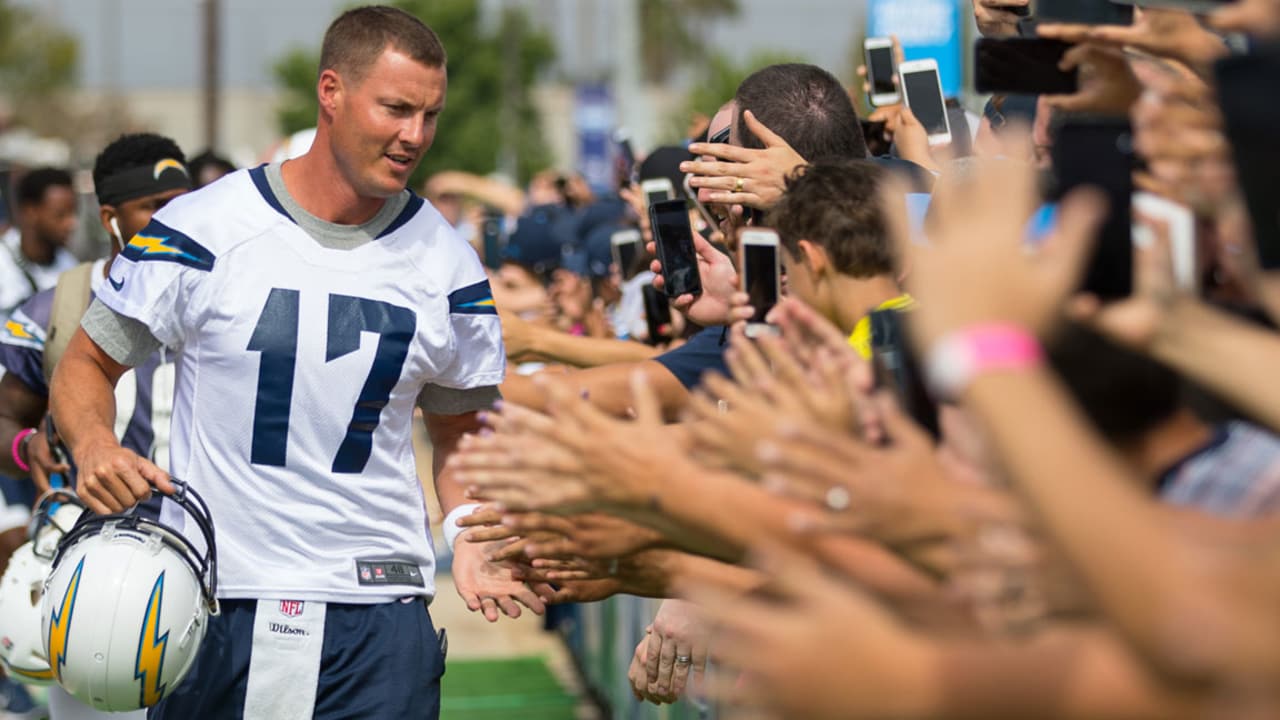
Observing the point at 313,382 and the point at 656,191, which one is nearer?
the point at 313,382

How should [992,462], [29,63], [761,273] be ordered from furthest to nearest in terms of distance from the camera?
[29,63] < [761,273] < [992,462]

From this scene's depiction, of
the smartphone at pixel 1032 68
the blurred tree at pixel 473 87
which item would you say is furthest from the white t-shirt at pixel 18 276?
the blurred tree at pixel 473 87

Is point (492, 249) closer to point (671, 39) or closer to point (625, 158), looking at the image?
point (625, 158)

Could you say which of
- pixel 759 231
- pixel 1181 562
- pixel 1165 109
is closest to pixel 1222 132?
pixel 1165 109

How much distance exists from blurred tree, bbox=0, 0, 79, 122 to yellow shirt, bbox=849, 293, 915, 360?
6135 centimetres

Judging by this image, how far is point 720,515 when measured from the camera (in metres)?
2.64

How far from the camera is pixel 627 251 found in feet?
25.1

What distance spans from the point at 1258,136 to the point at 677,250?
2622 millimetres

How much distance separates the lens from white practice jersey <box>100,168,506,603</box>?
4.44 m

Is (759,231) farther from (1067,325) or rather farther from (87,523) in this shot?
(87,523)

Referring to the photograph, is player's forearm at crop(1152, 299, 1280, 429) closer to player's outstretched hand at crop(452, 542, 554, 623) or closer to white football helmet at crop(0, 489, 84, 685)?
player's outstretched hand at crop(452, 542, 554, 623)

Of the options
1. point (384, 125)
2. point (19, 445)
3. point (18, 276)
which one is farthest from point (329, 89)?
point (18, 276)

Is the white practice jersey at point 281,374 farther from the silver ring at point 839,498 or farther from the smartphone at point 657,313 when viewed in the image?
the silver ring at point 839,498

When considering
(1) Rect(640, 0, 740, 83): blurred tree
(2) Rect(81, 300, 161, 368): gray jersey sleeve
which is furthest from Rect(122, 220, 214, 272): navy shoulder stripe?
(1) Rect(640, 0, 740, 83): blurred tree
